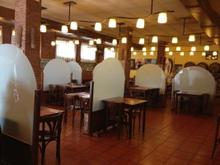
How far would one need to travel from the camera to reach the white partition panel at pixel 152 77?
928 centimetres

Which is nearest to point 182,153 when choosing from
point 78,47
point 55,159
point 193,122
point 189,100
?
point 55,159

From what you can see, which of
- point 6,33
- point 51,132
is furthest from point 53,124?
point 6,33

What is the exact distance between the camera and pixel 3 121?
3.39 metres

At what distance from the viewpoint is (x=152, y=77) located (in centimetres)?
936

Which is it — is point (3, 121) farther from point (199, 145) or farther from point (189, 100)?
point (189, 100)

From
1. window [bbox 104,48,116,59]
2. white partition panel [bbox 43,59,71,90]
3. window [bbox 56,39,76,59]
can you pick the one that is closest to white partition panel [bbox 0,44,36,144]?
white partition panel [bbox 43,59,71,90]

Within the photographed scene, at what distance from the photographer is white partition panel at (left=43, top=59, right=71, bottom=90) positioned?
27.1 ft

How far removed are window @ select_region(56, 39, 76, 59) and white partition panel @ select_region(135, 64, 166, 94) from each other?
13.7 ft

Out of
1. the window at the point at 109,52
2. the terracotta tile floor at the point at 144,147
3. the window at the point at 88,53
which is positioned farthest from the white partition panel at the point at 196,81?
the window at the point at 109,52

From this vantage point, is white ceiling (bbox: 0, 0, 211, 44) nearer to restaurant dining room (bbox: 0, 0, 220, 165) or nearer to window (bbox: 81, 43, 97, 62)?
restaurant dining room (bbox: 0, 0, 220, 165)

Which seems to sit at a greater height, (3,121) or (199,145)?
(3,121)

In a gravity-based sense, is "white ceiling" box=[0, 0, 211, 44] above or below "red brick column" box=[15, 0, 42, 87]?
above

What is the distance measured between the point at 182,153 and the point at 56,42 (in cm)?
825

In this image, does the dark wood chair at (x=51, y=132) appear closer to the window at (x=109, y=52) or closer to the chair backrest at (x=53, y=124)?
the chair backrest at (x=53, y=124)
